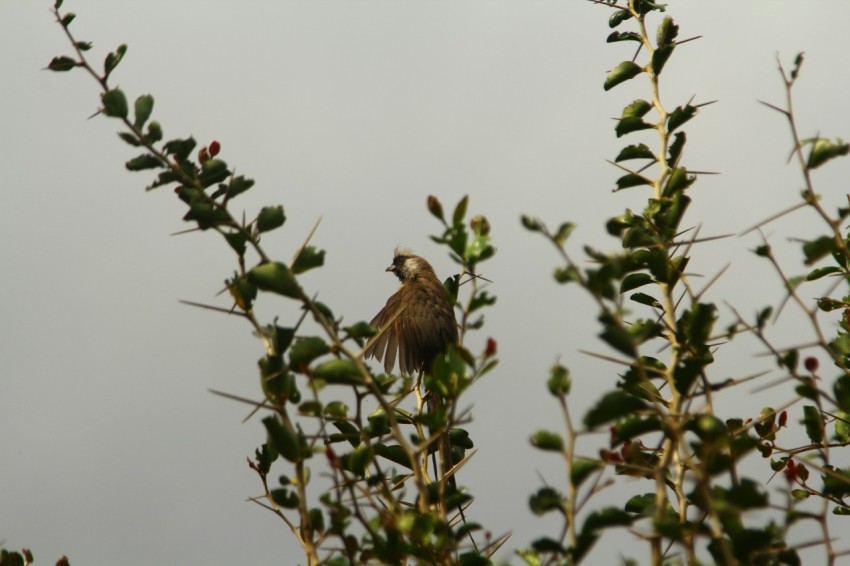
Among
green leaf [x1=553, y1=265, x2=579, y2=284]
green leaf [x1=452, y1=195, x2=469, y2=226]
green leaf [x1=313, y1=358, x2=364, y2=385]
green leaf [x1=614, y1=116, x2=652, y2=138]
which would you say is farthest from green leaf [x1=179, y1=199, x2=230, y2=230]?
green leaf [x1=614, y1=116, x2=652, y2=138]

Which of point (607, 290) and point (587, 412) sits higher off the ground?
point (607, 290)

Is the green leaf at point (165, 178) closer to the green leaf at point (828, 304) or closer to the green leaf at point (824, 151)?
the green leaf at point (824, 151)

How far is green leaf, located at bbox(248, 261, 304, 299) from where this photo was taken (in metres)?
2.44

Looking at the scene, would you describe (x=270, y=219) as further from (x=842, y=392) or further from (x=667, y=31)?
(x=667, y=31)

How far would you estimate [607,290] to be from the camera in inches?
88.9

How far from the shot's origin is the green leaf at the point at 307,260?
105 inches

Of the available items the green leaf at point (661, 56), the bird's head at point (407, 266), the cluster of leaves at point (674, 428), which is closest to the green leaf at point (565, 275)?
the cluster of leaves at point (674, 428)

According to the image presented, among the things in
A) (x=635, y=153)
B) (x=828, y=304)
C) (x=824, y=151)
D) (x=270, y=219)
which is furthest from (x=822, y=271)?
(x=270, y=219)

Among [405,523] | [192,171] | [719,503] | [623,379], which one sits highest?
[192,171]

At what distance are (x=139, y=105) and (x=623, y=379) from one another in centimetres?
153

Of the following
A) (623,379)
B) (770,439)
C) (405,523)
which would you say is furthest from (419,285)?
(405,523)

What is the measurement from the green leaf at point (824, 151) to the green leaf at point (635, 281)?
3.33 ft

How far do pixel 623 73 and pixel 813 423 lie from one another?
155cm

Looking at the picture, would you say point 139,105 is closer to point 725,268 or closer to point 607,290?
point 607,290
